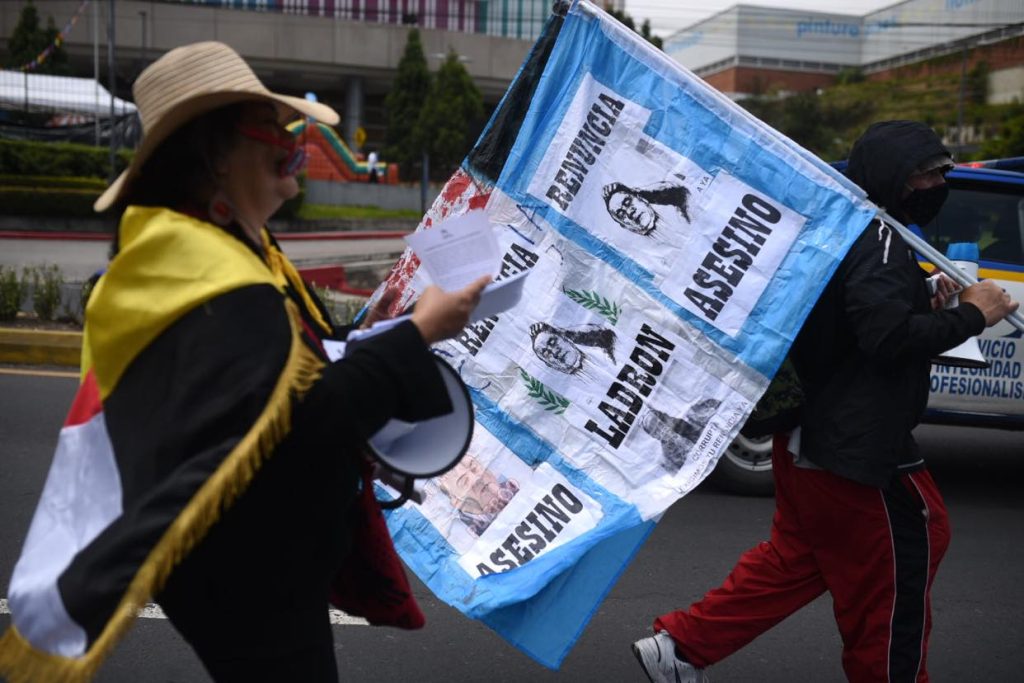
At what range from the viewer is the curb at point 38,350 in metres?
8.68

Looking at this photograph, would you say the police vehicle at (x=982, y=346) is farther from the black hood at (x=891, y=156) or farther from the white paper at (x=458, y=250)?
the white paper at (x=458, y=250)

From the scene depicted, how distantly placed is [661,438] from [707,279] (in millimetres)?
466

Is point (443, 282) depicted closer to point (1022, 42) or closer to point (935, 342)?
point (935, 342)

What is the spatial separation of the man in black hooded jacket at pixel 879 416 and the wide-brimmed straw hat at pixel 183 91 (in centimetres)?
171

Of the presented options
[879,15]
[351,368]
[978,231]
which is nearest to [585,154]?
[351,368]

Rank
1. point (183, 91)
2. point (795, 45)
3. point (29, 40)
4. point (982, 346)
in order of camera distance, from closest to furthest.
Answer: point (183, 91) < point (982, 346) < point (29, 40) < point (795, 45)

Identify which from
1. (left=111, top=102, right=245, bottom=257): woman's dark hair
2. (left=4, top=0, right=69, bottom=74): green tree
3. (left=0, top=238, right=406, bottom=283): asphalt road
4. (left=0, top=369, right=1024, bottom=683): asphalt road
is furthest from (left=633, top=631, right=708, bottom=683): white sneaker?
(left=4, top=0, right=69, bottom=74): green tree

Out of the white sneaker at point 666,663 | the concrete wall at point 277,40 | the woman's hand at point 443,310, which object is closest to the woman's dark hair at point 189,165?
the woman's hand at point 443,310

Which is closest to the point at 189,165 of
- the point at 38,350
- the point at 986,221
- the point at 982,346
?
the point at 982,346

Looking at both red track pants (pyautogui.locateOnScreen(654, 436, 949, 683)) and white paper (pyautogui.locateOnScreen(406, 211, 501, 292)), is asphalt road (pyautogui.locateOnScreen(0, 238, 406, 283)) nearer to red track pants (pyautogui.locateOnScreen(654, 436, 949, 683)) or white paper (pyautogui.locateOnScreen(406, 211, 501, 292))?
red track pants (pyautogui.locateOnScreen(654, 436, 949, 683))

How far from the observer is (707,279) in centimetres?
299

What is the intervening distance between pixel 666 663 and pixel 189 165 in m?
2.21

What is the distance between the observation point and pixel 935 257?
2.96 metres

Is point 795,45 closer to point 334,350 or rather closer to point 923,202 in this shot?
point 923,202
